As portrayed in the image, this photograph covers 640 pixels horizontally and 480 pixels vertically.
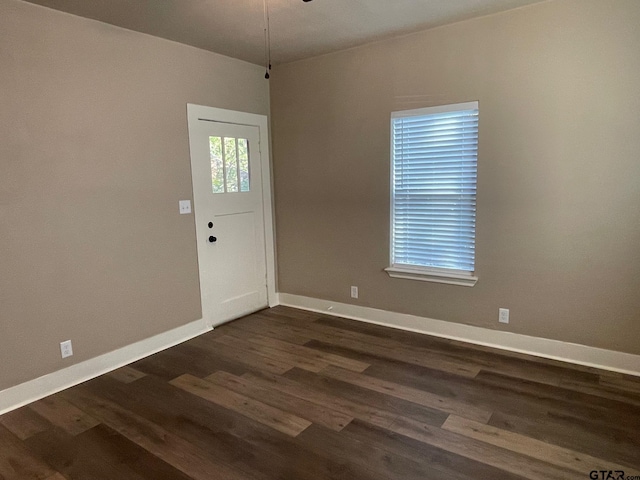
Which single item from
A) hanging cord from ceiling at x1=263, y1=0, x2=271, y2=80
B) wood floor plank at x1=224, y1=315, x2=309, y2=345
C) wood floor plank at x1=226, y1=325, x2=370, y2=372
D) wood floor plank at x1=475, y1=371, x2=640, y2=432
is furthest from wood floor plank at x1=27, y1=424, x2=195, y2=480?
hanging cord from ceiling at x1=263, y1=0, x2=271, y2=80

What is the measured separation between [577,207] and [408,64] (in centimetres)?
181

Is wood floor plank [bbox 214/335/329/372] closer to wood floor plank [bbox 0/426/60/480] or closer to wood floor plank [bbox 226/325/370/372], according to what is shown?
wood floor plank [bbox 226/325/370/372]

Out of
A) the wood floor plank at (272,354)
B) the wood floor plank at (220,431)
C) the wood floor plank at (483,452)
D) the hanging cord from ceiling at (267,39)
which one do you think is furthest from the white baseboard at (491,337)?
the hanging cord from ceiling at (267,39)

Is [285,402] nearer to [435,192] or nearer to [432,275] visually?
[432,275]

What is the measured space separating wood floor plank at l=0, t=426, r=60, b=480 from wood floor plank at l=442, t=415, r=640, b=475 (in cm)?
218

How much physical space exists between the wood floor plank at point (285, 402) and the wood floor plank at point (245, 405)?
0.04 m

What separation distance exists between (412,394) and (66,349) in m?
2.50

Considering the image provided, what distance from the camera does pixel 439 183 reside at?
3.56 m

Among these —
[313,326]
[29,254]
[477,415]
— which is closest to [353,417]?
[477,415]

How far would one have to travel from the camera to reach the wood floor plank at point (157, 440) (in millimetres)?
2086

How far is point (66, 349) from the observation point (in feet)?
9.84

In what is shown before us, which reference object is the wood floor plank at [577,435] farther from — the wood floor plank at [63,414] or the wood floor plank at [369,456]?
the wood floor plank at [63,414]

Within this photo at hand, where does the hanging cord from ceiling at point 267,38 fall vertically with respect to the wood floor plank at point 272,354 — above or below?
above

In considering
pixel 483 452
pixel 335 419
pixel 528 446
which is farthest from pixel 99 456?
pixel 528 446
